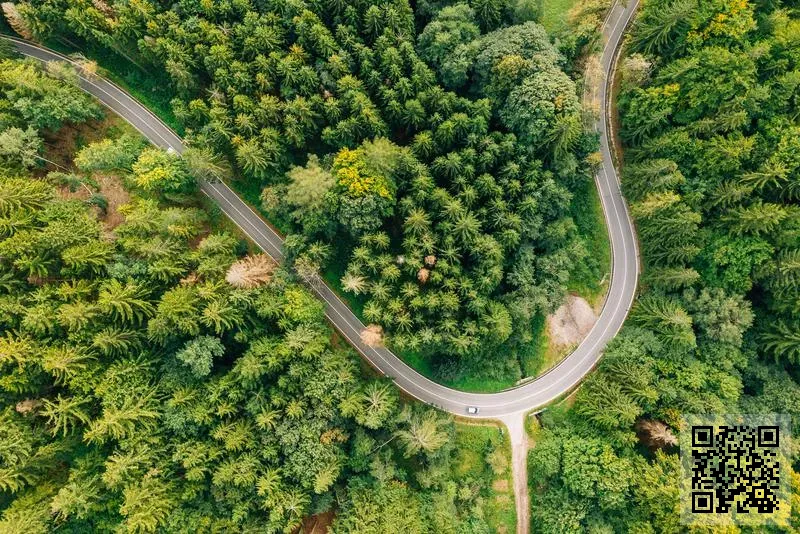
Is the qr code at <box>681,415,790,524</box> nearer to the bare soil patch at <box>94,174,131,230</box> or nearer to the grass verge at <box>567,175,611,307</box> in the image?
the grass verge at <box>567,175,611,307</box>

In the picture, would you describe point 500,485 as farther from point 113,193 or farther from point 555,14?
point 113,193

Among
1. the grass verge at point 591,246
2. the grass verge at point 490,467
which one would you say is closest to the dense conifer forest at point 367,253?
the grass verge at point 490,467

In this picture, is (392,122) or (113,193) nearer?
(392,122)

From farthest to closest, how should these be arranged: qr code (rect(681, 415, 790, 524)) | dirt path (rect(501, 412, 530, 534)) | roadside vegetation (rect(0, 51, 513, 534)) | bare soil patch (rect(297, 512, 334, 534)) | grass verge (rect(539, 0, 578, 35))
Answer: dirt path (rect(501, 412, 530, 534))
grass verge (rect(539, 0, 578, 35))
bare soil patch (rect(297, 512, 334, 534))
qr code (rect(681, 415, 790, 524))
roadside vegetation (rect(0, 51, 513, 534))

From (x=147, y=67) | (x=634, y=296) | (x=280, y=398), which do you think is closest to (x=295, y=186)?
(x=280, y=398)

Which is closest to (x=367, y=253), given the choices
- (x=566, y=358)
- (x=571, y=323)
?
(x=571, y=323)

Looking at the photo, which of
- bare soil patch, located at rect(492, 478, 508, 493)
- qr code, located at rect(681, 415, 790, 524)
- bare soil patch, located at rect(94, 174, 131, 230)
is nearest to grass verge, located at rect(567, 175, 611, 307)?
qr code, located at rect(681, 415, 790, 524)

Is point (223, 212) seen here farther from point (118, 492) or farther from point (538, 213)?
point (538, 213)
